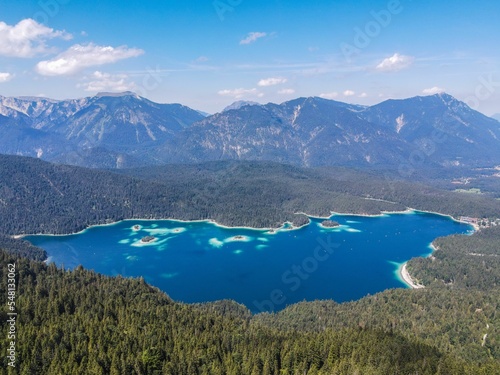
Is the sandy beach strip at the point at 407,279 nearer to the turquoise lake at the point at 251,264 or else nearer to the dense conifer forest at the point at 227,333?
the turquoise lake at the point at 251,264

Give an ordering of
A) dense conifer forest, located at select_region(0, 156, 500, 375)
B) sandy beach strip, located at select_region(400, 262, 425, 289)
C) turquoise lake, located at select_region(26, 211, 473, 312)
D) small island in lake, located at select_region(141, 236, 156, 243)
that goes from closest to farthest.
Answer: dense conifer forest, located at select_region(0, 156, 500, 375)
turquoise lake, located at select_region(26, 211, 473, 312)
sandy beach strip, located at select_region(400, 262, 425, 289)
small island in lake, located at select_region(141, 236, 156, 243)

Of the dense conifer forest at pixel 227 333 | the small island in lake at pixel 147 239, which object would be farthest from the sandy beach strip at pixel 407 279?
the small island in lake at pixel 147 239

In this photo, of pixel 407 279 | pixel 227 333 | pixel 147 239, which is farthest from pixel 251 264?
pixel 227 333

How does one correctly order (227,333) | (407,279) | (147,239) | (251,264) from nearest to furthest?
(227,333) → (407,279) → (251,264) → (147,239)

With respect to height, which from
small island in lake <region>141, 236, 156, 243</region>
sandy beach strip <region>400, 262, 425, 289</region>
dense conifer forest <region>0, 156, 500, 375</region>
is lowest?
sandy beach strip <region>400, 262, 425, 289</region>

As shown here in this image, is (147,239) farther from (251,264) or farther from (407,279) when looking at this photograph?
(407,279)

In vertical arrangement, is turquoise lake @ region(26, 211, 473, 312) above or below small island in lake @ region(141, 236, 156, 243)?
below

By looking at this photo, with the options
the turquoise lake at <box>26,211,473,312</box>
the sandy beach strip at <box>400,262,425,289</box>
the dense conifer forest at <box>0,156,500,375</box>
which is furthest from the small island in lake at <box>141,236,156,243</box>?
the sandy beach strip at <box>400,262,425,289</box>

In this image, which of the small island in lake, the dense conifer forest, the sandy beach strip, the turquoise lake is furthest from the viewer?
the small island in lake

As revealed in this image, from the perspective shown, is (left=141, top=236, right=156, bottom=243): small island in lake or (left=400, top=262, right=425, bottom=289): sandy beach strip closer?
(left=400, top=262, right=425, bottom=289): sandy beach strip

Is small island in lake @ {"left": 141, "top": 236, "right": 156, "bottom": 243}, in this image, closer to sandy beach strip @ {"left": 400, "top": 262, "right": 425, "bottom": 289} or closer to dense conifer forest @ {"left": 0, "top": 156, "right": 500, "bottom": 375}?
dense conifer forest @ {"left": 0, "top": 156, "right": 500, "bottom": 375}
